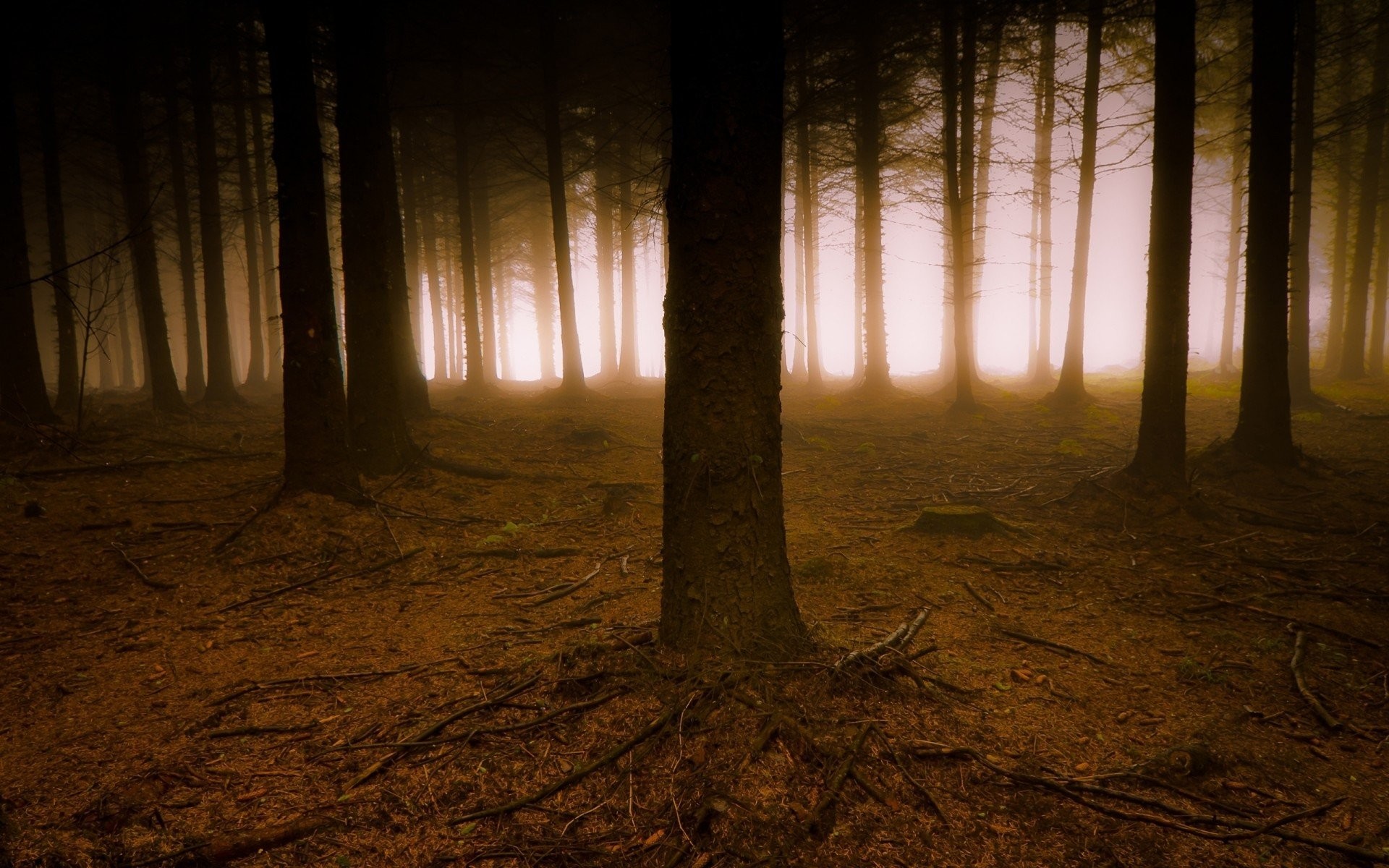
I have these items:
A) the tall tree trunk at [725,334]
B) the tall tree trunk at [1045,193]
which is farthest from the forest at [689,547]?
the tall tree trunk at [1045,193]

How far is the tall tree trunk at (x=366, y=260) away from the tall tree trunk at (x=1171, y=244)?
9.17 meters

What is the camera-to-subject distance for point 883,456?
10906 millimetres

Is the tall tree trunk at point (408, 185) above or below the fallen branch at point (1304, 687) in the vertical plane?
above

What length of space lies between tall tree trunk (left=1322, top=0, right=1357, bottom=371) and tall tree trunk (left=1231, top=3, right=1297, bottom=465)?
10.9m

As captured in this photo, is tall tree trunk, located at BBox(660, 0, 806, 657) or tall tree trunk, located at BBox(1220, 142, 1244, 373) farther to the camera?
tall tree trunk, located at BBox(1220, 142, 1244, 373)

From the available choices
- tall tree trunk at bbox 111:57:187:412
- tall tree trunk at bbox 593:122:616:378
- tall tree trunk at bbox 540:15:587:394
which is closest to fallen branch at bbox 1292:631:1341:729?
tall tree trunk at bbox 540:15:587:394

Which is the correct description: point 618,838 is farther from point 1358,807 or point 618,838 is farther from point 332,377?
point 332,377

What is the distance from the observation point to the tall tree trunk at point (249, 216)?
1576 cm

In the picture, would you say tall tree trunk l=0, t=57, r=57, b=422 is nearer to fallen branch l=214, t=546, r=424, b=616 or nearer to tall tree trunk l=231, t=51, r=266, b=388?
tall tree trunk l=231, t=51, r=266, b=388

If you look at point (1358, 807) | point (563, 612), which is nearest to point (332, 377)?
point (563, 612)

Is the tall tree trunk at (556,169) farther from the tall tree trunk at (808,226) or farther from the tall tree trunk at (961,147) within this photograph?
the tall tree trunk at (961,147)

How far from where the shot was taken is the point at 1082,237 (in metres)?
15.6

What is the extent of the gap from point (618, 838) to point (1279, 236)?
10297 millimetres

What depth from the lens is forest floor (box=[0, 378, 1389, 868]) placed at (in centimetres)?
240
